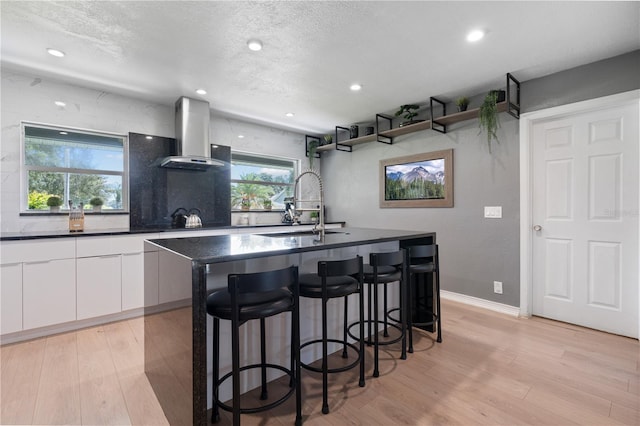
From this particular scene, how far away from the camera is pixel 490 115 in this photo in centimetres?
312

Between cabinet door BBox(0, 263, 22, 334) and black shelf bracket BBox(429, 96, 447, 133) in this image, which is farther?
black shelf bracket BBox(429, 96, 447, 133)

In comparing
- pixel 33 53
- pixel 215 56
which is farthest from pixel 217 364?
pixel 33 53

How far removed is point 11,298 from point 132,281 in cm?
89

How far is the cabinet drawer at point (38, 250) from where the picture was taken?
2480 millimetres

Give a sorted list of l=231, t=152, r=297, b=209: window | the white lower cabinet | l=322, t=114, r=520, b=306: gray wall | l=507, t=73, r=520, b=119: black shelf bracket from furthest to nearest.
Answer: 1. l=231, t=152, r=297, b=209: window
2. l=322, t=114, r=520, b=306: gray wall
3. l=507, t=73, r=520, b=119: black shelf bracket
4. the white lower cabinet

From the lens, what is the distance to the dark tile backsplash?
11.9 feet

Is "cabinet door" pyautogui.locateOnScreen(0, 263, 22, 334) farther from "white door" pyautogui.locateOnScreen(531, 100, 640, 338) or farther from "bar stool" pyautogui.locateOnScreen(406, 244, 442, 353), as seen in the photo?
"white door" pyautogui.locateOnScreen(531, 100, 640, 338)

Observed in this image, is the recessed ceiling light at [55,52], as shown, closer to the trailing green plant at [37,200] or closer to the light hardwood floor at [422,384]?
the trailing green plant at [37,200]

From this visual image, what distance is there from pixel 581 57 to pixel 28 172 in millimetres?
5464

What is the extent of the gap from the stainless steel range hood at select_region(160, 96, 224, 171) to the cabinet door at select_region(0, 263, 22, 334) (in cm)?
175

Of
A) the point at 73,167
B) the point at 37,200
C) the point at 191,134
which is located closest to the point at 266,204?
the point at 191,134

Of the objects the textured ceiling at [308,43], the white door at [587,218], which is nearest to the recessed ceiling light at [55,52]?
the textured ceiling at [308,43]

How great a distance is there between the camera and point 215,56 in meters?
2.61

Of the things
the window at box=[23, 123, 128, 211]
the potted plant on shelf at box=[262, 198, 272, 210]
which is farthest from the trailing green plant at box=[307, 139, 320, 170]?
the window at box=[23, 123, 128, 211]
